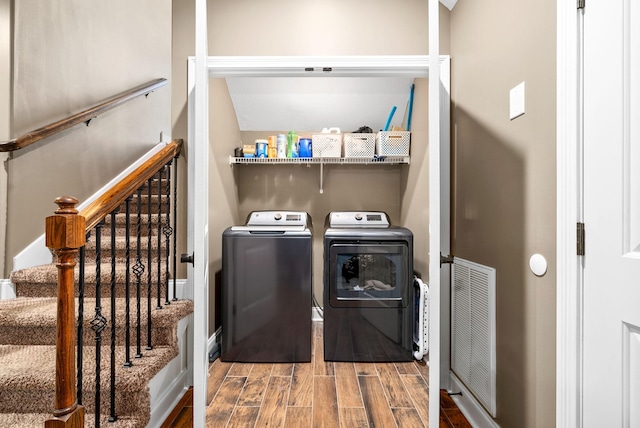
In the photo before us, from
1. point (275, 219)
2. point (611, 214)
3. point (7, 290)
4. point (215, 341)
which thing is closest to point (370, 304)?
point (275, 219)

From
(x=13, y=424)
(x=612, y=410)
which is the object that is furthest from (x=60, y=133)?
(x=612, y=410)

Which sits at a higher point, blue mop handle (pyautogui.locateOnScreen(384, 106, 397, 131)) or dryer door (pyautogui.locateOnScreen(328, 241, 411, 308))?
blue mop handle (pyautogui.locateOnScreen(384, 106, 397, 131))

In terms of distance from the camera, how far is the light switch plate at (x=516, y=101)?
1292 millimetres

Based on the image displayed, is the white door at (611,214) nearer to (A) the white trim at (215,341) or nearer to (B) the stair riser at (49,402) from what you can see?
(B) the stair riser at (49,402)

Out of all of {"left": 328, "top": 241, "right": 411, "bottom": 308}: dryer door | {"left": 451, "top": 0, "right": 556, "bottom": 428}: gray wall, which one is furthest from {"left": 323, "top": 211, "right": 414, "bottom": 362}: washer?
{"left": 451, "top": 0, "right": 556, "bottom": 428}: gray wall

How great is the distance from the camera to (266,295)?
7.39 ft

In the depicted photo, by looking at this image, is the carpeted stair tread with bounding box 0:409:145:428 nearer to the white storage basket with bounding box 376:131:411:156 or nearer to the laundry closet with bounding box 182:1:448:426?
the laundry closet with bounding box 182:1:448:426

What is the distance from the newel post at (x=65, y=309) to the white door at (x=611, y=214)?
1617 millimetres

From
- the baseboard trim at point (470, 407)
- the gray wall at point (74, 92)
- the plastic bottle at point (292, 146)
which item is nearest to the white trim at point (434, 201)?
the baseboard trim at point (470, 407)

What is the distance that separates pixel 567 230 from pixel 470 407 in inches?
44.7

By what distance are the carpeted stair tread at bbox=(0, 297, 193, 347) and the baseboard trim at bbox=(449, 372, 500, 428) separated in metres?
1.56

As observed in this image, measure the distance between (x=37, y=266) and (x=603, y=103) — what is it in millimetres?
2799

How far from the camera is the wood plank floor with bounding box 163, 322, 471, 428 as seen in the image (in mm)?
1665

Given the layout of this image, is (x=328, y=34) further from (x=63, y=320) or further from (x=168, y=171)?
(x=63, y=320)
